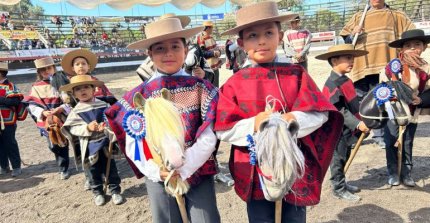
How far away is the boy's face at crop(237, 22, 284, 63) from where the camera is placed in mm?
1919

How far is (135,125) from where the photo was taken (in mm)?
1976

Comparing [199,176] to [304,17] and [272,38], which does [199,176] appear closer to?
[272,38]

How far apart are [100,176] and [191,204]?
232 cm

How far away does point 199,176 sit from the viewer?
212cm

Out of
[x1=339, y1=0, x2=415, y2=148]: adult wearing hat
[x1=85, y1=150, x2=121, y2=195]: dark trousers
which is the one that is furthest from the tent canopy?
[x1=85, y1=150, x2=121, y2=195]: dark trousers

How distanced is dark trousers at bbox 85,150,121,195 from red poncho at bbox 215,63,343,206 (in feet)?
8.25

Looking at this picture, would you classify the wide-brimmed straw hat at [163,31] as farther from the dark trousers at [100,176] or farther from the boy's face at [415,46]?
the boy's face at [415,46]

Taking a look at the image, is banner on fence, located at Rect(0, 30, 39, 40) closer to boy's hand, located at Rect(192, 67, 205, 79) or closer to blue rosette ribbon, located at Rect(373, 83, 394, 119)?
boy's hand, located at Rect(192, 67, 205, 79)

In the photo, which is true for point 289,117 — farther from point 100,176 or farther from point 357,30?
point 357,30

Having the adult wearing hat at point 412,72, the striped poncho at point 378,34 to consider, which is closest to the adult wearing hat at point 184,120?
the adult wearing hat at point 412,72

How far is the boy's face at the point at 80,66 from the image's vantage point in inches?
162

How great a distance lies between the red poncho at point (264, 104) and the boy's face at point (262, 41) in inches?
2.7

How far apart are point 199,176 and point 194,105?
0.47m

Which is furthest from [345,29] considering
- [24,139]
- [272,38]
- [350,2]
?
[350,2]
